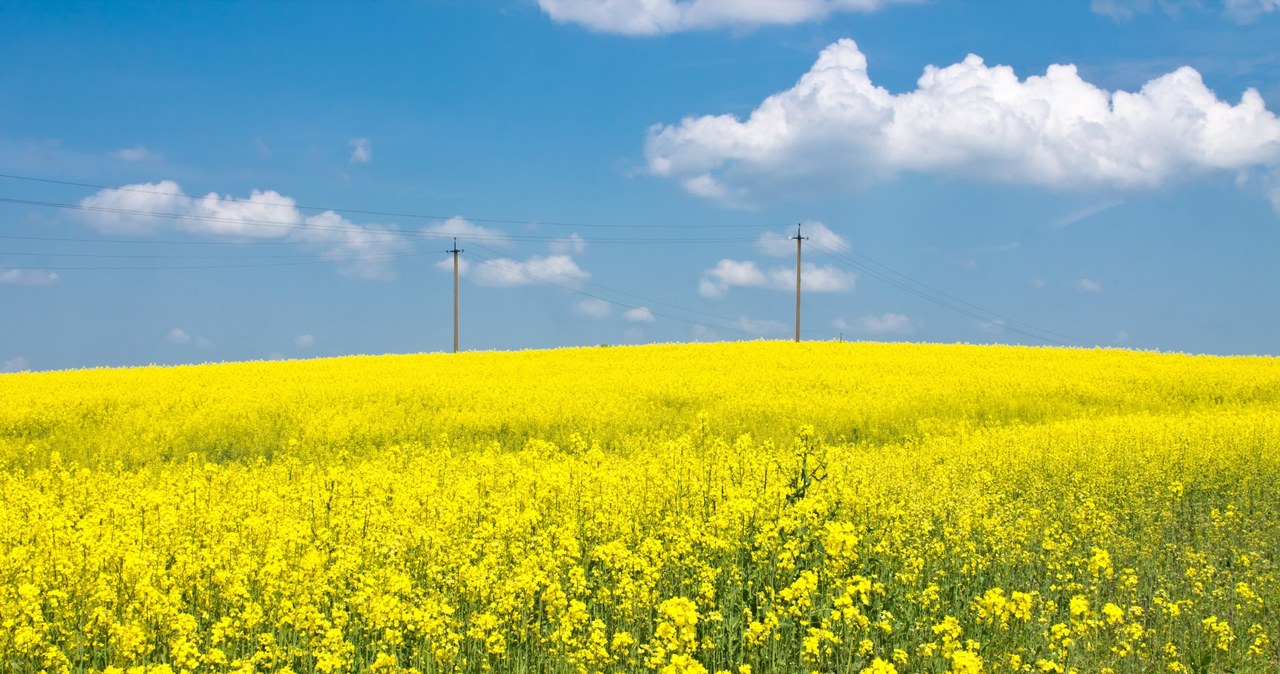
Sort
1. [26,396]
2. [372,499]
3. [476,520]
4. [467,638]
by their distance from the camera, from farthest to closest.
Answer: [26,396] < [372,499] < [476,520] < [467,638]

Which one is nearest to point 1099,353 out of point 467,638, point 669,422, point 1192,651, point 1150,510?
point 669,422

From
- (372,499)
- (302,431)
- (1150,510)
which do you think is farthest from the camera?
(302,431)

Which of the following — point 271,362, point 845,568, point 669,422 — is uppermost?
point 271,362

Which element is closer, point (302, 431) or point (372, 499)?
point (372, 499)

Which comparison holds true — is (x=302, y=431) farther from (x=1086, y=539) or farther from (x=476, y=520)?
(x=1086, y=539)

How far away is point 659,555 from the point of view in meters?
6.84

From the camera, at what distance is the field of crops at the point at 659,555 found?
5379 mm

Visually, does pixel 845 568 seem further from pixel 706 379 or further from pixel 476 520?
pixel 706 379

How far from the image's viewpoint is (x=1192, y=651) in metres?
6.27

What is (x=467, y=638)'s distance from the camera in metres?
5.94

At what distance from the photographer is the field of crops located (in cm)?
538

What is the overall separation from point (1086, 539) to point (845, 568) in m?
4.10

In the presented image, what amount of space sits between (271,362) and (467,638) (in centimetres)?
3343

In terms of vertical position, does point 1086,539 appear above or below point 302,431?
below
